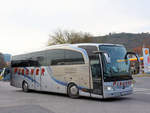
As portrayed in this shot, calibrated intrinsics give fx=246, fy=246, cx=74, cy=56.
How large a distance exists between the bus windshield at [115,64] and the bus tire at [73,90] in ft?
7.79

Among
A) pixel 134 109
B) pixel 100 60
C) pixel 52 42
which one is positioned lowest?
pixel 134 109

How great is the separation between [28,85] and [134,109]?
1052cm

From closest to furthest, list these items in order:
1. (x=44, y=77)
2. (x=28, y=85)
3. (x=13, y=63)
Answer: (x=44, y=77) < (x=28, y=85) < (x=13, y=63)

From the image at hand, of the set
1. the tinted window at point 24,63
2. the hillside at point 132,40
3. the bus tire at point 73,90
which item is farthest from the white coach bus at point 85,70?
the hillside at point 132,40

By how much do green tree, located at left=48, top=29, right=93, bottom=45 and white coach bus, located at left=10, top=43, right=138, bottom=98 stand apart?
4441 centimetres

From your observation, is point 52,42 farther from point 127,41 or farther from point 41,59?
point 41,59

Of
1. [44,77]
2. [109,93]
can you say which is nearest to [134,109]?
[109,93]

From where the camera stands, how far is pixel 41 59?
661 inches

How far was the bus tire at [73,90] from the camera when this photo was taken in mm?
13602

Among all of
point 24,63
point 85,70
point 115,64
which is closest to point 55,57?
point 85,70

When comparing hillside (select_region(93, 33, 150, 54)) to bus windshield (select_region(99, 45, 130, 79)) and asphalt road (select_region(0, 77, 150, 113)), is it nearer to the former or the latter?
bus windshield (select_region(99, 45, 130, 79))

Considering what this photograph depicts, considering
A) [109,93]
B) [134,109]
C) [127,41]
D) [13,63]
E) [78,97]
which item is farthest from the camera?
[127,41]

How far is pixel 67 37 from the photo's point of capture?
62781 millimetres

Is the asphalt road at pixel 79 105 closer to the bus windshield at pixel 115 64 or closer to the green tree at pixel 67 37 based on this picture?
the bus windshield at pixel 115 64
